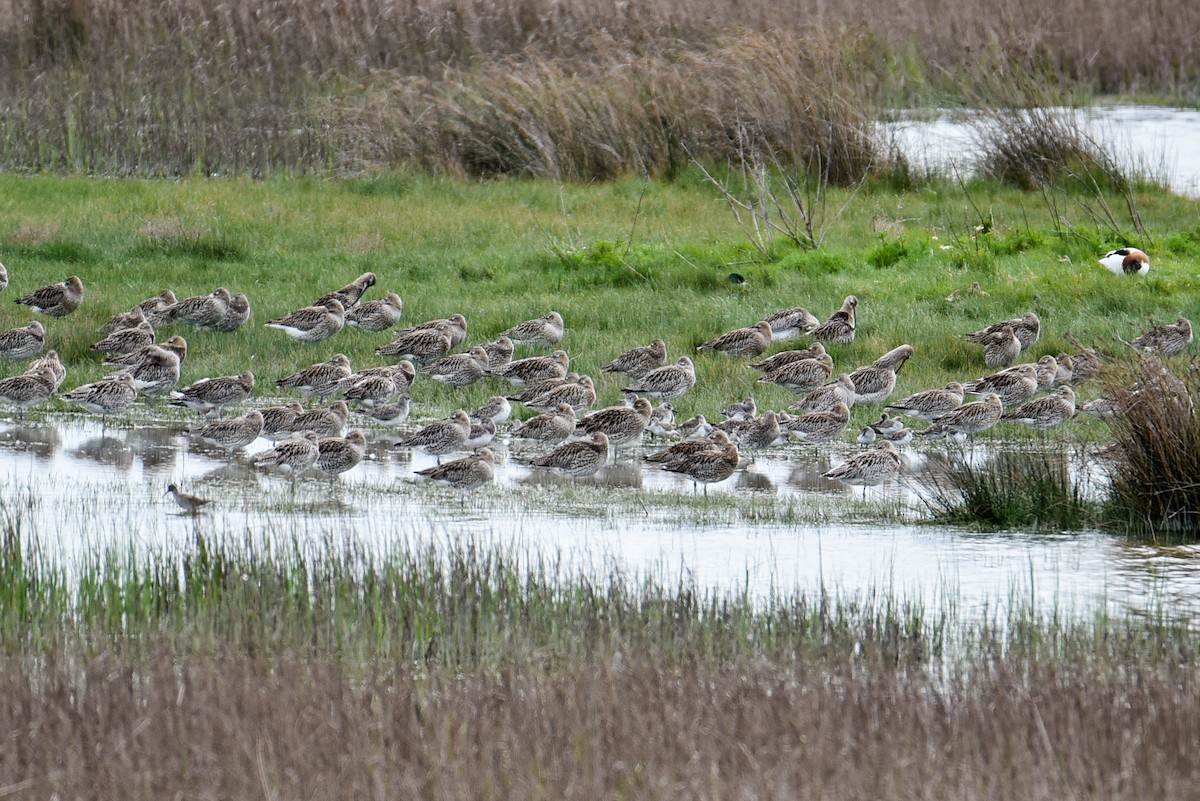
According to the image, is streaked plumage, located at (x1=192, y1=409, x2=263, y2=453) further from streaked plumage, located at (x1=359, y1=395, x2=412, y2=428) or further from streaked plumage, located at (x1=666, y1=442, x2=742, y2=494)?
streaked plumage, located at (x1=666, y1=442, x2=742, y2=494)

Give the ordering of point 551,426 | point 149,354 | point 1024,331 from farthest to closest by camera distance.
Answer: point 1024,331 → point 149,354 → point 551,426

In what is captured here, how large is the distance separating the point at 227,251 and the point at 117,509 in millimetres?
10315

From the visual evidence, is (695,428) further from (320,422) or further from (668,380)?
(320,422)

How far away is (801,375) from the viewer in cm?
1523

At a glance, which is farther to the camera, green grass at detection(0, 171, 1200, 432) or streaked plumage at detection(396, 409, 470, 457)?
green grass at detection(0, 171, 1200, 432)

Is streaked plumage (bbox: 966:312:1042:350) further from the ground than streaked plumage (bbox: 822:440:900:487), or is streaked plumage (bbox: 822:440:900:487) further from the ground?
streaked plumage (bbox: 966:312:1042:350)

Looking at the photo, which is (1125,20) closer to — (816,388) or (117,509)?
(816,388)

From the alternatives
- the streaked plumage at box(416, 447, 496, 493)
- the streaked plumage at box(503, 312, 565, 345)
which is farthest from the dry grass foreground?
the streaked plumage at box(503, 312, 565, 345)

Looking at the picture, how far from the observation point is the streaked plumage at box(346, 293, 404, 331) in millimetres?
17250

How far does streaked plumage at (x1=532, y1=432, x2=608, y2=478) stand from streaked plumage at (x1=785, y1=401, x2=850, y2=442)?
1.90 meters

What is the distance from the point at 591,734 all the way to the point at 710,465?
6368 millimetres

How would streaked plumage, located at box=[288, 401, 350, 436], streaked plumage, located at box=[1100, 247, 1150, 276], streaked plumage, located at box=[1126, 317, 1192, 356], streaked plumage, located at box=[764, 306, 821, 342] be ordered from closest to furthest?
streaked plumage, located at box=[288, 401, 350, 436] < streaked plumage, located at box=[1126, 317, 1192, 356] < streaked plumage, located at box=[764, 306, 821, 342] < streaked plumage, located at box=[1100, 247, 1150, 276]

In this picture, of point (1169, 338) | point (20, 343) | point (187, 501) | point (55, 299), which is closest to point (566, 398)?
point (187, 501)

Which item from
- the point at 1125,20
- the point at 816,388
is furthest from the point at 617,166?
the point at 1125,20
